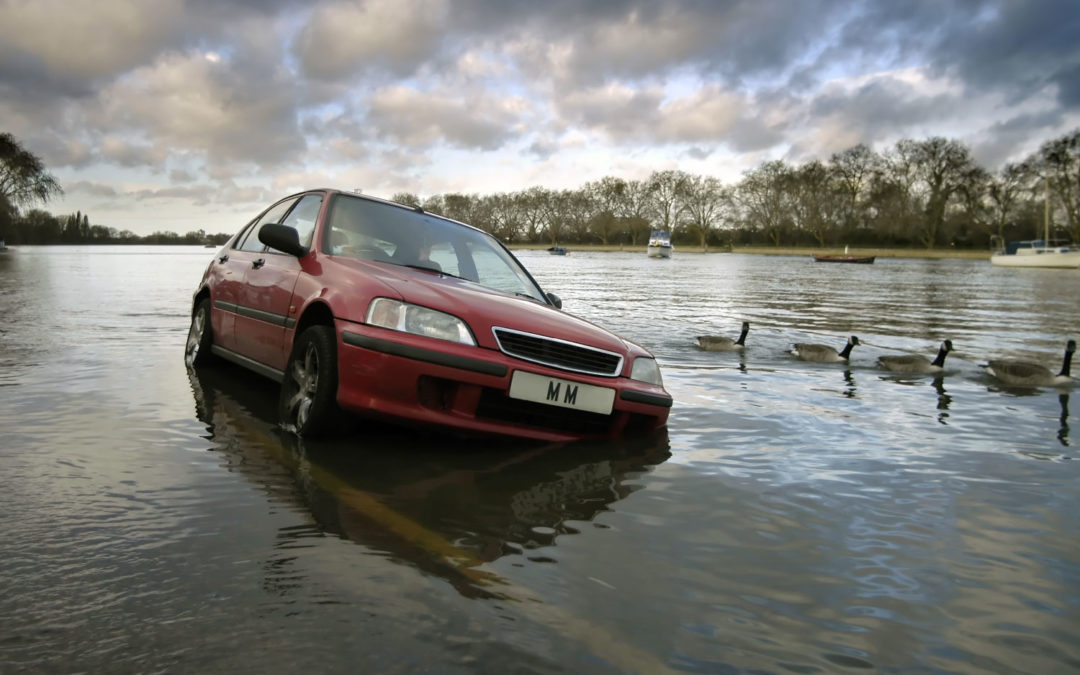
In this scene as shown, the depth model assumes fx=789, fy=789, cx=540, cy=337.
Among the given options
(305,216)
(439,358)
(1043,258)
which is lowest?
(439,358)

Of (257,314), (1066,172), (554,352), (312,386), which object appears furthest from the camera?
(1066,172)

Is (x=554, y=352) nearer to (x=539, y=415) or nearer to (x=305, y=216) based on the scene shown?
(x=539, y=415)

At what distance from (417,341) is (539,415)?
76 cm

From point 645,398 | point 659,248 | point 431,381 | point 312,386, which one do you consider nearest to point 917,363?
point 645,398

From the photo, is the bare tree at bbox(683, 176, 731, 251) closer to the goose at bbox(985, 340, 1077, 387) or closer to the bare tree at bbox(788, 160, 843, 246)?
the bare tree at bbox(788, 160, 843, 246)

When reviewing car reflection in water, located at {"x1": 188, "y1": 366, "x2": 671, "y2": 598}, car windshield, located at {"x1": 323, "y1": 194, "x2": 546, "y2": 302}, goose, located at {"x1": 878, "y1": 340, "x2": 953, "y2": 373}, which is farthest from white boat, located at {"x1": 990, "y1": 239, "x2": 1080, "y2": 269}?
car reflection in water, located at {"x1": 188, "y1": 366, "x2": 671, "y2": 598}

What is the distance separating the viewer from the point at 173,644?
78.0 inches

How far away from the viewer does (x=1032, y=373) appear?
24.1 feet

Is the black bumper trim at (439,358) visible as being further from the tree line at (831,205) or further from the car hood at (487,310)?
the tree line at (831,205)

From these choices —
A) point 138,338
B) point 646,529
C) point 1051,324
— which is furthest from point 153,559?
point 1051,324

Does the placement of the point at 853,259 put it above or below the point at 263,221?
above

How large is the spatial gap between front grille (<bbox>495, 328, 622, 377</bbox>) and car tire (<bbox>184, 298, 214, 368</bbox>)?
132 inches

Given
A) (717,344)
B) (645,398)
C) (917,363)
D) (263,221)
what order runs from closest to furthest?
(645,398), (263,221), (917,363), (717,344)

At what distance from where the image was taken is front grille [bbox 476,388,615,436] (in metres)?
4.01
